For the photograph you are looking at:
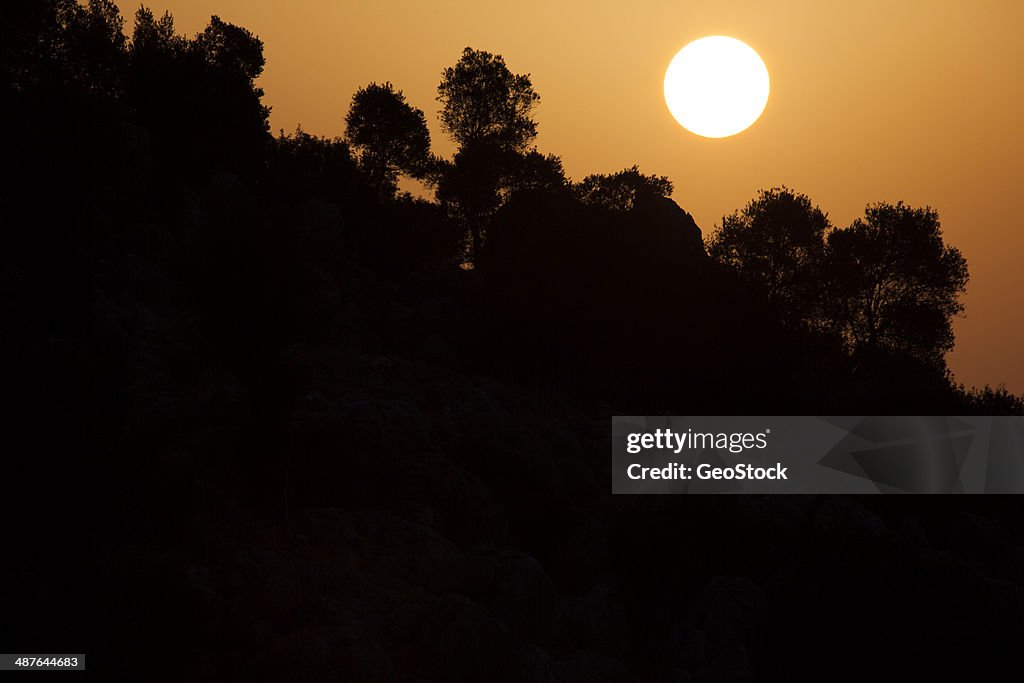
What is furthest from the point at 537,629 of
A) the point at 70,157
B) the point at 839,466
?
the point at 70,157

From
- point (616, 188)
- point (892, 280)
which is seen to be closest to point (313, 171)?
point (616, 188)

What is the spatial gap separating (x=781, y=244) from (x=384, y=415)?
66.6 meters

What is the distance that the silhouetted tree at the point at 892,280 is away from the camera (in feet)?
322

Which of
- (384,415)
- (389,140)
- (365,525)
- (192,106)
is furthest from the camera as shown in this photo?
(389,140)

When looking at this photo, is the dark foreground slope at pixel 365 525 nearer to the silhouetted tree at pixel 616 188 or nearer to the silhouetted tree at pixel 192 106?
the silhouetted tree at pixel 192 106

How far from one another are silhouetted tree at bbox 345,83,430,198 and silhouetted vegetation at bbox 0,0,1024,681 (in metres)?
6.28

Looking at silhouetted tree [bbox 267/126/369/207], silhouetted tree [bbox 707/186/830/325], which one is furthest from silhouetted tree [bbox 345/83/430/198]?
silhouetted tree [bbox 707/186/830/325]

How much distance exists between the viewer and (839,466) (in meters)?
57.2

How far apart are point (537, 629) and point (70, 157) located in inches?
1362

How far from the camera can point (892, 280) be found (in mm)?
99750

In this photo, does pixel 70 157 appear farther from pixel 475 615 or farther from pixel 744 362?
pixel 744 362

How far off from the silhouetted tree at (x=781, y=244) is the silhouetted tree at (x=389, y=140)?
28.8 meters

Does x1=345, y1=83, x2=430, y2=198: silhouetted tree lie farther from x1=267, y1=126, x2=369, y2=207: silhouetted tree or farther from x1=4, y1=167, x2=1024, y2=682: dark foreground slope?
x1=4, y1=167, x2=1024, y2=682: dark foreground slope

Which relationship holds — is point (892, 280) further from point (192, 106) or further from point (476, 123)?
point (192, 106)
